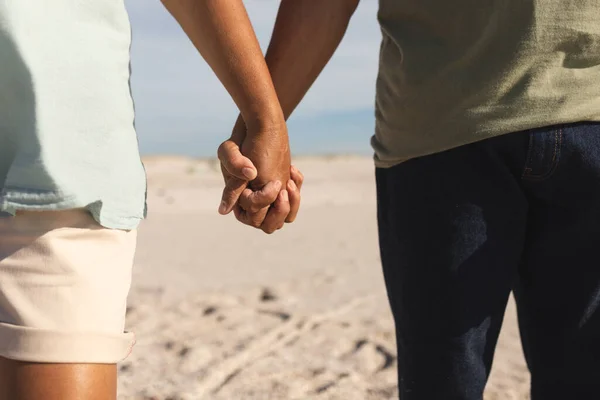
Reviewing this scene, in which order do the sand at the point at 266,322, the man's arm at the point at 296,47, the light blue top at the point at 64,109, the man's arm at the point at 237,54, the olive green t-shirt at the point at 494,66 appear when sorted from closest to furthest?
1. the light blue top at the point at 64,109
2. the olive green t-shirt at the point at 494,66
3. the man's arm at the point at 237,54
4. the man's arm at the point at 296,47
5. the sand at the point at 266,322

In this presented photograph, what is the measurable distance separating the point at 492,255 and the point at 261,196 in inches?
19.1

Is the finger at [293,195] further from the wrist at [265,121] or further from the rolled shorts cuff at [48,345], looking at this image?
the rolled shorts cuff at [48,345]

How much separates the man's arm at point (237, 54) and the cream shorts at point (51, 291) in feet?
1.48

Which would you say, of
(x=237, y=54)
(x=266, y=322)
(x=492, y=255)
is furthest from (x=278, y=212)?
(x=266, y=322)

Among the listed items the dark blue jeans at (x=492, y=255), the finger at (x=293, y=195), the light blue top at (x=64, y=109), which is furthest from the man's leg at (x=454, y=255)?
the light blue top at (x=64, y=109)

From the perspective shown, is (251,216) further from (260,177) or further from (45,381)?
(45,381)

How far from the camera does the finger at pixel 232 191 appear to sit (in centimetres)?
170

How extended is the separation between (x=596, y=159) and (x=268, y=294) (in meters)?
3.65

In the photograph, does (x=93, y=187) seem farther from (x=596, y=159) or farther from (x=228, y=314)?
(x=228, y=314)

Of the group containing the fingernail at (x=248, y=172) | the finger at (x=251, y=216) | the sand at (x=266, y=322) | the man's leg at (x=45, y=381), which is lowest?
the sand at (x=266, y=322)

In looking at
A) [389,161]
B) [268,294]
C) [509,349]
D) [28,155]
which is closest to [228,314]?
[268,294]

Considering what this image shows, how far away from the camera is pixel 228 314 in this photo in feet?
14.8

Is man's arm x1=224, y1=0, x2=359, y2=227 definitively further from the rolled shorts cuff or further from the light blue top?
the rolled shorts cuff

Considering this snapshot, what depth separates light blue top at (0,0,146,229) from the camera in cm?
127
